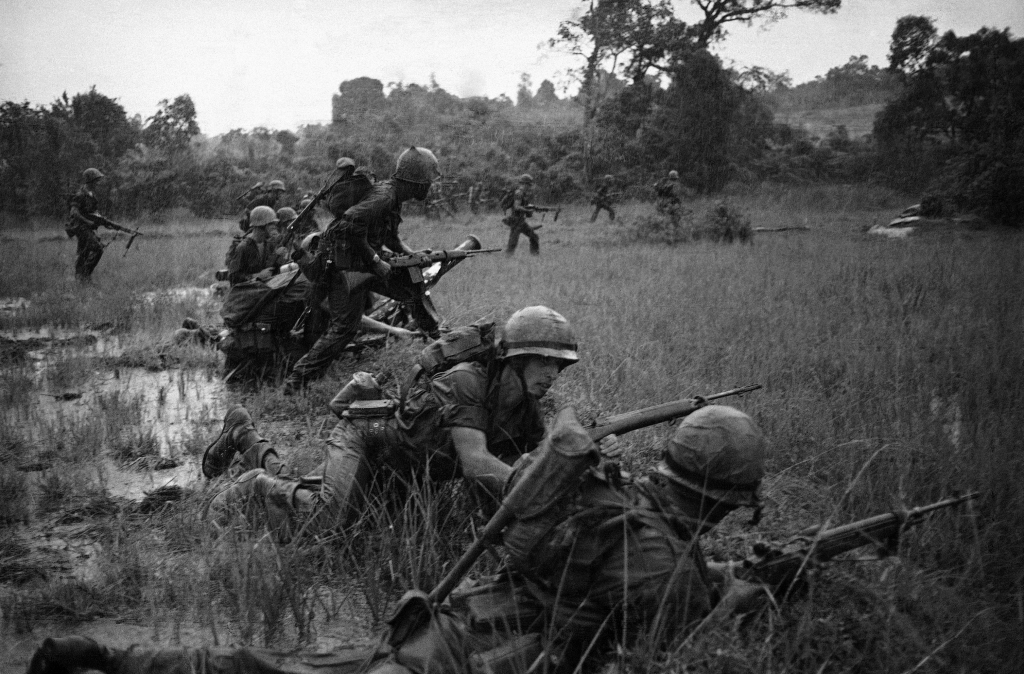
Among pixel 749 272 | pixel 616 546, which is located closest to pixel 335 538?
pixel 616 546

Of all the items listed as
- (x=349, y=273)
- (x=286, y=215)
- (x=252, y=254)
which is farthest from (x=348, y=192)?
(x=286, y=215)

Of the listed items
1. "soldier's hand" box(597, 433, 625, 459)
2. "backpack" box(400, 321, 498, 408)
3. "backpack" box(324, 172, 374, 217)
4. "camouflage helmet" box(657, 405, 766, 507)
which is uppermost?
"backpack" box(324, 172, 374, 217)

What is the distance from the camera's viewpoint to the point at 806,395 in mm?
4680

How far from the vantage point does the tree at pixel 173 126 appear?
27609 mm

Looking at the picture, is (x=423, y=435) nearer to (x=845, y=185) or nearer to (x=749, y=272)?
(x=749, y=272)

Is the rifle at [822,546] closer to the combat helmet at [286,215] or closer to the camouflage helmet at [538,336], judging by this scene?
the camouflage helmet at [538,336]

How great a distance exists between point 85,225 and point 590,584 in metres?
11.0

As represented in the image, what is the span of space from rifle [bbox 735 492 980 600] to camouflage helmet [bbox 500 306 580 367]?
3.52ft

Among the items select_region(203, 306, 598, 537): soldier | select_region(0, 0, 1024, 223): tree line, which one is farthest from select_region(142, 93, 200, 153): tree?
select_region(203, 306, 598, 537): soldier

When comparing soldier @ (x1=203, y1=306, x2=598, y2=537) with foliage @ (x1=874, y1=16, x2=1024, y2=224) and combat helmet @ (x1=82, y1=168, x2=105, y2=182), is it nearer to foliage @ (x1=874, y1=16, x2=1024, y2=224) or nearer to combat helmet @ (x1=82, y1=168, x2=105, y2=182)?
combat helmet @ (x1=82, y1=168, x2=105, y2=182)

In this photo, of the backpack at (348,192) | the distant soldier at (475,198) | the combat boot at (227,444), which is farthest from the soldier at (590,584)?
the distant soldier at (475,198)

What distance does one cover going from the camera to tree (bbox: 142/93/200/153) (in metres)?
27.6

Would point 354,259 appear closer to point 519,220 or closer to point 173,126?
point 519,220

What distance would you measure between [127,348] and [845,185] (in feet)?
77.1
